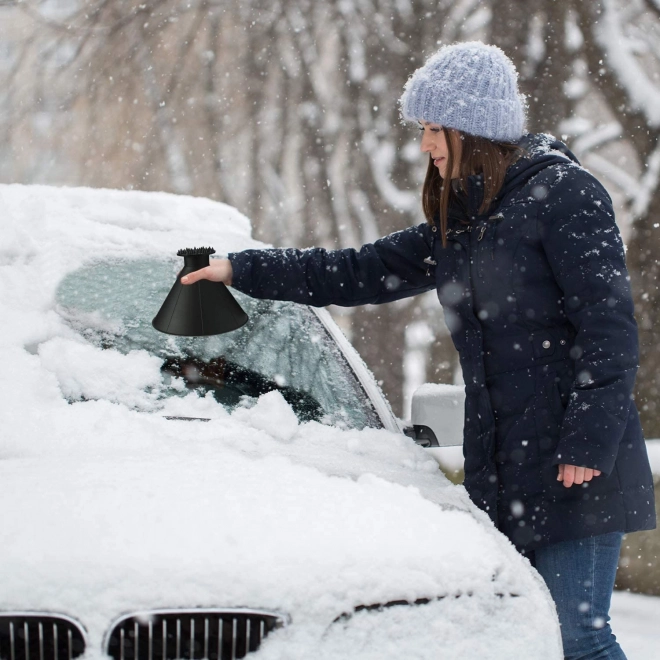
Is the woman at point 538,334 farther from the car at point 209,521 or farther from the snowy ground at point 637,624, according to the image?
the snowy ground at point 637,624

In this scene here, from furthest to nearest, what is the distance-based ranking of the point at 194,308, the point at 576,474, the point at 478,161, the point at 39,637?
the point at 194,308
the point at 478,161
the point at 576,474
the point at 39,637

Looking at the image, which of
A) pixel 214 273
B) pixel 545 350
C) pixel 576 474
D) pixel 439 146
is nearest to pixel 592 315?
pixel 545 350

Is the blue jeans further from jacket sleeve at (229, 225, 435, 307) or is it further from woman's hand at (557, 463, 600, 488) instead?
jacket sleeve at (229, 225, 435, 307)

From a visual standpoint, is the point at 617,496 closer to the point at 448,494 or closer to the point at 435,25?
the point at 448,494

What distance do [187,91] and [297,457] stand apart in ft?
21.6

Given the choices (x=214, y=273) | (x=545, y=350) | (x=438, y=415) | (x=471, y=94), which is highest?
(x=471, y=94)

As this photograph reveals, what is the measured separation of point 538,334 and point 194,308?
947 millimetres

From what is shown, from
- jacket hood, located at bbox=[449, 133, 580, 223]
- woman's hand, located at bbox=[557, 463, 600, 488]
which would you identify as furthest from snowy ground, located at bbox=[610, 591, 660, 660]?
jacket hood, located at bbox=[449, 133, 580, 223]

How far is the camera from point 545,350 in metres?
2.07

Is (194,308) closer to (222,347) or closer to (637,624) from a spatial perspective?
(222,347)

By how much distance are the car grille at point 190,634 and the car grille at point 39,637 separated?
0.06 metres

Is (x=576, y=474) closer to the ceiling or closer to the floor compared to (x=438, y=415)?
closer to the floor

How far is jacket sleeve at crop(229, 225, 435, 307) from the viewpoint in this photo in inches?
100

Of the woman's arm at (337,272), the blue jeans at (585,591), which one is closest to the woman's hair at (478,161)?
the woman's arm at (337,272)
